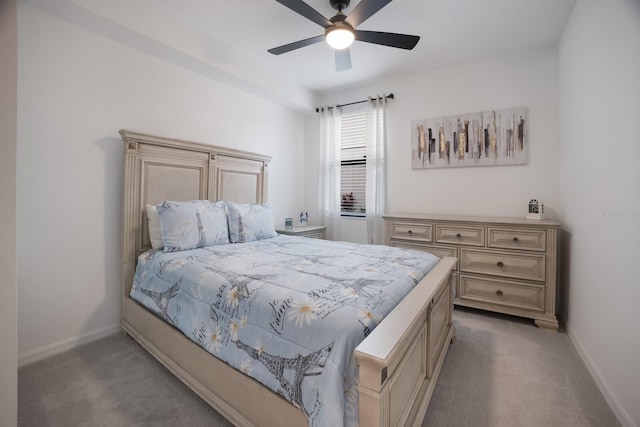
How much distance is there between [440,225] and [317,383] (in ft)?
8.10

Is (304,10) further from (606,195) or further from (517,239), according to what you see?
(517,239)

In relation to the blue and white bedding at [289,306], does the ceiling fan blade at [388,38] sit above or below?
above

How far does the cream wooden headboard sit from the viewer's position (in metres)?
2.36

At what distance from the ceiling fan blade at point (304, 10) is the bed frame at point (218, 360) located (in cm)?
155

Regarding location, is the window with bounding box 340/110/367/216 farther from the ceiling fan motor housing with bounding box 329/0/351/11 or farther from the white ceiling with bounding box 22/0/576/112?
the ceiling fan motor housing with bounding box 329/0/351/11

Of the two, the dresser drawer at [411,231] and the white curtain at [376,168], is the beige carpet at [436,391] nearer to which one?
the dresser drawer at [411,231]

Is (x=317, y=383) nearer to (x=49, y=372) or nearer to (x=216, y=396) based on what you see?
(x=216, y=396)

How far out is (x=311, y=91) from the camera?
4285mm

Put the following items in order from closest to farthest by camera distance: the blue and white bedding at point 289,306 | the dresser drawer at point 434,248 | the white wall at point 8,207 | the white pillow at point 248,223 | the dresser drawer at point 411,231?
the white wall at point 8,207
the blue and white bedding at point 289,306
the white pillow at point 248,223
the dresser drawer at point 434,248
the dresser drawer at point 411,231

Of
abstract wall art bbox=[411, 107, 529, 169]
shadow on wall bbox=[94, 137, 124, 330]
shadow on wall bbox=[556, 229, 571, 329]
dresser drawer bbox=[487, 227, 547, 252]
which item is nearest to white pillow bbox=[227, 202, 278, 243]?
shadow on wall bbox=[94, 137, 124, 330]

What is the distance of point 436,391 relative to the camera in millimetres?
1689

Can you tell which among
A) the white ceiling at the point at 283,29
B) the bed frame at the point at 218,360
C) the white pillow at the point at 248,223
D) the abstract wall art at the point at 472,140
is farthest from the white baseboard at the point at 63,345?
the abstract wall art at the point at 472,140

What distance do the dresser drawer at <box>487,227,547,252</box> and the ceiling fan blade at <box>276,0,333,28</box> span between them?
2390 mm

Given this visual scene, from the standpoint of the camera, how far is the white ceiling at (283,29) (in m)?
2.29
